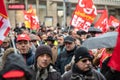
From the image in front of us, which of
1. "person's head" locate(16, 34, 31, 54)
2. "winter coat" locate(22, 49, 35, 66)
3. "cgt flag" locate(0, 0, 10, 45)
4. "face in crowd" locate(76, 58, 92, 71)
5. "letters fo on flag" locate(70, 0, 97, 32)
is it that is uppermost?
"cgt flag" locate(0, 0, 10, 45)

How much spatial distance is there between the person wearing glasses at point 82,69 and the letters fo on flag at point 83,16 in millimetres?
6690

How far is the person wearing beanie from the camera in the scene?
15.1 ft

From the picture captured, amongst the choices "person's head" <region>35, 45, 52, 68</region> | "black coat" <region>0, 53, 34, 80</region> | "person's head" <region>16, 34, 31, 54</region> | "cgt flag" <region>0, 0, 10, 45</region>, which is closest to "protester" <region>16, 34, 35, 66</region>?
"person's head" <region>16, 34, 31, 54</region>

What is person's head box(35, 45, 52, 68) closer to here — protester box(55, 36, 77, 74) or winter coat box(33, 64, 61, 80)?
winter coat box(33, 64, 61, 80)

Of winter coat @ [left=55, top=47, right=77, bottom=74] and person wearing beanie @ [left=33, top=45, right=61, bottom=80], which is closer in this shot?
person wearing beanie @ [left=33, top=45, right=61, bottom=80]

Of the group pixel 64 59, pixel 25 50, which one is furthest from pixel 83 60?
pixel 64 59

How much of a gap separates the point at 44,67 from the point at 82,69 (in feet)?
1.41

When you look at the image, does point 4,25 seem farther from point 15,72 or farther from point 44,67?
point 15,72

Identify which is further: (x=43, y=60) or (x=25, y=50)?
(x=25, y=50)

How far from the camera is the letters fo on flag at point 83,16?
11.4m

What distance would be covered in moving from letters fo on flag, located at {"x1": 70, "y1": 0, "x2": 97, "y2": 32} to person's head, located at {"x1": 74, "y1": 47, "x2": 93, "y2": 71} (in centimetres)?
667

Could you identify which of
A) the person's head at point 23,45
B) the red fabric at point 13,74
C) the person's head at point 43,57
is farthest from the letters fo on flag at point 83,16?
the red fabric at point 13,74

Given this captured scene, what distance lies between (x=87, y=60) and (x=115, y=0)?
5122 centimetres

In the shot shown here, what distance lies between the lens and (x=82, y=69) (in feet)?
15.0
